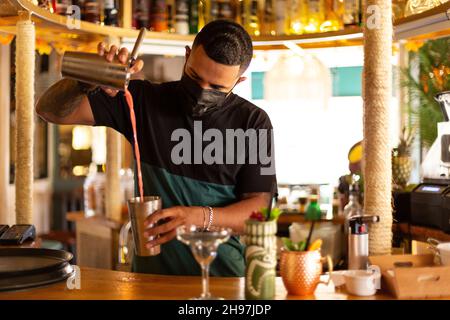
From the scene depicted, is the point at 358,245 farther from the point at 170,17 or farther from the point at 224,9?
the point at 224,9

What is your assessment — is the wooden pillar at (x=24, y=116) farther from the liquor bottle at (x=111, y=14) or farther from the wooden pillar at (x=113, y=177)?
the wooden pillar at (x=113, y=177)

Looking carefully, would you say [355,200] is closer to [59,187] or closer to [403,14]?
[403,14]

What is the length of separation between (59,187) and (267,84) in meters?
3.52

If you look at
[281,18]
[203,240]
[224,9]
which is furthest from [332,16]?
[203,240]

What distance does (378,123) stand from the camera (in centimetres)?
191

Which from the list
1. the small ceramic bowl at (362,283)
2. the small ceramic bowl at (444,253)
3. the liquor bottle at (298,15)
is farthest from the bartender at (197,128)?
the liquor bottle at (298,15)

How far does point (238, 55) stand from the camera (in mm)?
2123

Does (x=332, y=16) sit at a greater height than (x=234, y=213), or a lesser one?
greater

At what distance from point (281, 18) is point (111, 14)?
1228 mm

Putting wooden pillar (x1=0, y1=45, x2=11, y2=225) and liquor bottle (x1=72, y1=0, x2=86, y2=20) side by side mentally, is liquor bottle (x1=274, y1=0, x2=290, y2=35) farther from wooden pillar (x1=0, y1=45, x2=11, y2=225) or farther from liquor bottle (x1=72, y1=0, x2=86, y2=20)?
wooden pillar (x1=0, y1=45, x2=11, y2=225)

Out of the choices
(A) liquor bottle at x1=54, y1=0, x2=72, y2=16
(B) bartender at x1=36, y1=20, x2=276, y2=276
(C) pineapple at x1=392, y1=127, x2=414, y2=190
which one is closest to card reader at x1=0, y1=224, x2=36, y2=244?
(B) bartender at x1=36, y1=20, x2=276, y2=276

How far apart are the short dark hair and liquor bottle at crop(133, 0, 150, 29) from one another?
6.86 feet

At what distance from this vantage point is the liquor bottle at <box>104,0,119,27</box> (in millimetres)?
3949

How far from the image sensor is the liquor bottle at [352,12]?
4.21m
